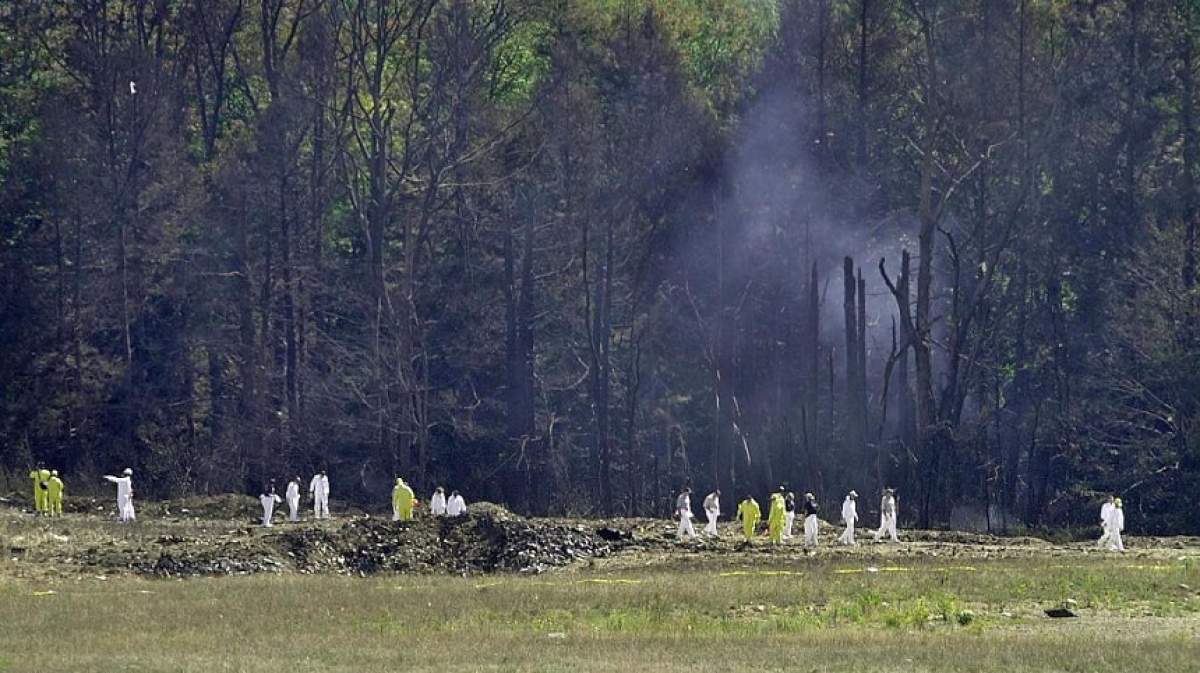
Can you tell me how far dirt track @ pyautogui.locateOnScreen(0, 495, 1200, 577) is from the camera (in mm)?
38875

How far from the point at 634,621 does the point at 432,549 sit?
1122cm

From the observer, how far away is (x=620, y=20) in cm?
7000

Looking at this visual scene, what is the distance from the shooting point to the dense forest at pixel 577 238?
64000mm

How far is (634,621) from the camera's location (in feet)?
98.6

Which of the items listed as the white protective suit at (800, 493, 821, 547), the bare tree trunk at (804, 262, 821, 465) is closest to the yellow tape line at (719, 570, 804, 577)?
the white protective suit at (800, 493, 821, 547)

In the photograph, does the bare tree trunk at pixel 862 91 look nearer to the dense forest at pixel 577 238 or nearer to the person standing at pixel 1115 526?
the dense forest at pixel 577 238

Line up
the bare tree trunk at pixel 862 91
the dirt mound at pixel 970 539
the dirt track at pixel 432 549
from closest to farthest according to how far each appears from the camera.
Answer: the dirt track at pixel 432 549 < the dirt mound at pixel 970 539 < the bare tree trunk at pixel 862 91

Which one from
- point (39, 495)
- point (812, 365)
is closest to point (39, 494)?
point (39, 495)

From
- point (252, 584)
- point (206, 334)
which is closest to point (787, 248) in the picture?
point (206, 334)

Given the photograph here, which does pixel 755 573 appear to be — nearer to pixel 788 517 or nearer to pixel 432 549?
pixel 432 549

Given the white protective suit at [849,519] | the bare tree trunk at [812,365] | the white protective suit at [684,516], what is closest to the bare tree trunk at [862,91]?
the bare tree trunk at [812,365]

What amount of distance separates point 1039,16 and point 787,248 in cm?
1188

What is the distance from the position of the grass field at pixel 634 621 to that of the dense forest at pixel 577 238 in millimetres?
26014

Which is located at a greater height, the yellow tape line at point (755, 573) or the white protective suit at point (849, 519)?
the white protective suit at point (849, 519)
